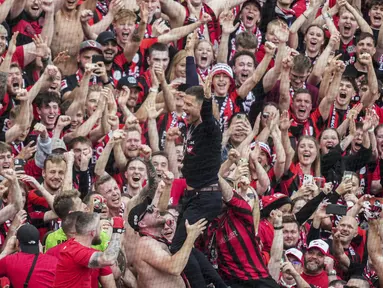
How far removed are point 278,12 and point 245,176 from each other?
15.2 ft

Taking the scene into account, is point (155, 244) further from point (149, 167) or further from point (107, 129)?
point (107, 129)

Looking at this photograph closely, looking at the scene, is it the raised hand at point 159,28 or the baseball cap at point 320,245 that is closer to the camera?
the baseball cap at point 320,245

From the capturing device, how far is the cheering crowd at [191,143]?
11.4 meters

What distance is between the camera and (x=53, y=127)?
1306cm

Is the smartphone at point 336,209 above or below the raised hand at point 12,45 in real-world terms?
below

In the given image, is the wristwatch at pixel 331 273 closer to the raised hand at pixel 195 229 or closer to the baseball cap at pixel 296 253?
the baseball cap at pixel 296 253

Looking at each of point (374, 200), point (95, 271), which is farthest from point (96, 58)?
point (95, 271)

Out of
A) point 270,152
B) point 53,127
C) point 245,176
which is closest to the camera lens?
point 245,176

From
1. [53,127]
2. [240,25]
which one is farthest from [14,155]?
[240,25]

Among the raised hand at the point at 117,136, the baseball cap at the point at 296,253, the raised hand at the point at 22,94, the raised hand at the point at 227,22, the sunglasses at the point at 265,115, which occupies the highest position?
the raised hand at the point at 227,22

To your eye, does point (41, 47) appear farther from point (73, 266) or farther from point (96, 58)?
point (73, 266)

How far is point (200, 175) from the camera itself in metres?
11.4

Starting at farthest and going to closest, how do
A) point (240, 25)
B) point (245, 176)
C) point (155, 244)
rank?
1. point (240, 25)
2. point (245, 176)
3. point (155, 244)

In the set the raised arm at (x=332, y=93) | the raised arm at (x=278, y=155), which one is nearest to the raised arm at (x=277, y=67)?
the raised arm at (x=332, y=93)
